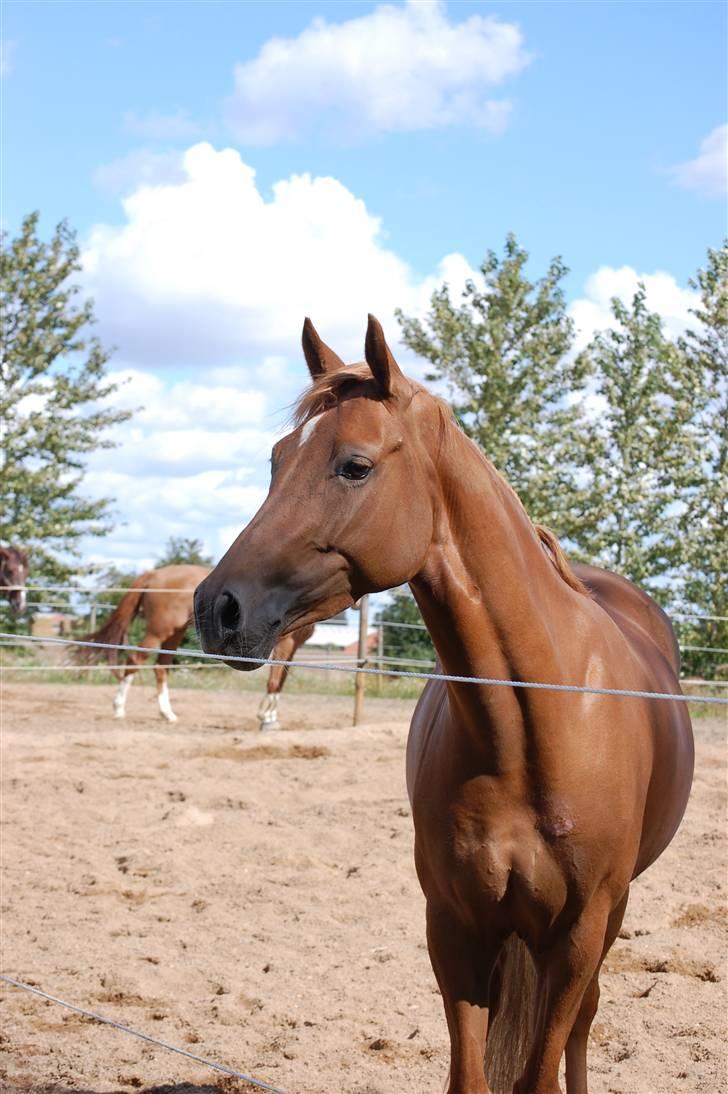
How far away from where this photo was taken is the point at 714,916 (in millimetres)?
5133

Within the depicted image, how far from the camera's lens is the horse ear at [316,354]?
2486 millimetres

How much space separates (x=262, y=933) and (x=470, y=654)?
10.5 ft

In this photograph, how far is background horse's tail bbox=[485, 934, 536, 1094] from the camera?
273 centimetres

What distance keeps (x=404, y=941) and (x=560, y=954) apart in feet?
8.64

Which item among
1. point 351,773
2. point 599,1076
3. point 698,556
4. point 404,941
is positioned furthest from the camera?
point 698,556

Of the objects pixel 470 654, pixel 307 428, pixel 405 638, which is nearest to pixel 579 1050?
pixel 470 654

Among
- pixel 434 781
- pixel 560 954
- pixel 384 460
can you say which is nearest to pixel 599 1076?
pixel 560 954

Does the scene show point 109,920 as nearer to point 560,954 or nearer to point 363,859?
point 363,859

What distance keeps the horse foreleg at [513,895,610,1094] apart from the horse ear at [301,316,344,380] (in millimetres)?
1394

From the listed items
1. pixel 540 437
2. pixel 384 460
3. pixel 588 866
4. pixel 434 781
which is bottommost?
pixel 588 866

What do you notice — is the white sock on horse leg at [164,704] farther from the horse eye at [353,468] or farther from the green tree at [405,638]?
the horse eye at [353,468]

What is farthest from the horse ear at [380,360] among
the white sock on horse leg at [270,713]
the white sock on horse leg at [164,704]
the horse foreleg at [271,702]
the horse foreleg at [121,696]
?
the horse foreleg at [121,696]

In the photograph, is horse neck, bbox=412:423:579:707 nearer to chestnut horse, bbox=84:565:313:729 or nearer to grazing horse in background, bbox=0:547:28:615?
chestnut horse, bbox=84:565:313:729

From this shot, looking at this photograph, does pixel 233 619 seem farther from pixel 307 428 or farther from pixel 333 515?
pixel 307 428
